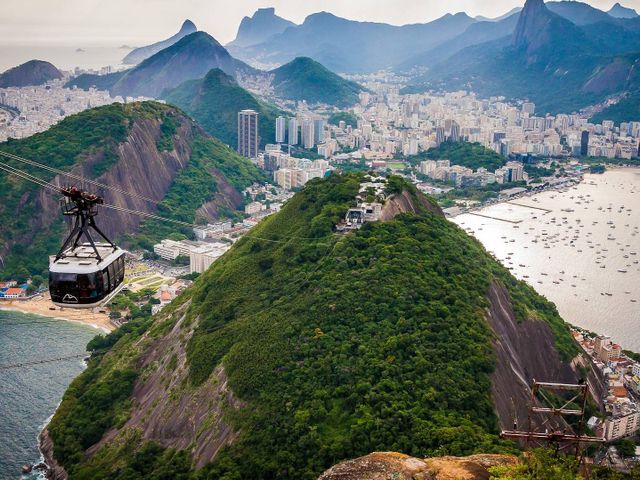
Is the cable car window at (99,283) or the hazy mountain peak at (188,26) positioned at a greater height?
the hazy mountain peak at (188,26)

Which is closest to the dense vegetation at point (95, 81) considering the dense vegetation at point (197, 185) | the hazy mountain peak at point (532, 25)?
the dense vegetation at point (197, 185)

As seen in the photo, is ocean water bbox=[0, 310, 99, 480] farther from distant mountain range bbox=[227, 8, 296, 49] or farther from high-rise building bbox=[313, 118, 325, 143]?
distant mountain range bbox=[227, 8, 296, 49]

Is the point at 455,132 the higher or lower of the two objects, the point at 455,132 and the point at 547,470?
the higher

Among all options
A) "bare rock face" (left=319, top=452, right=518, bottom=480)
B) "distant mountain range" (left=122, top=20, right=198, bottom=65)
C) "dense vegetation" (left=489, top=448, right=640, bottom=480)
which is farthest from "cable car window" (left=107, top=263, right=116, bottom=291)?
"distant mountain range" (left=122, top=20, right=198, bottom=65)

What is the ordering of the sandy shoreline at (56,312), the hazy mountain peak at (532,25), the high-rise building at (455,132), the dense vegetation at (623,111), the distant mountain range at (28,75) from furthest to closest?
1. the hazy mountain peak at (532,25)
2. the distant mountain range at (28,75)
3. the dense vegetation at (623,111)
4. the high-rise building at (455,132)
5. the sandy shoreline at (56,312)

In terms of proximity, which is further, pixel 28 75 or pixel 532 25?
pixel 532 25

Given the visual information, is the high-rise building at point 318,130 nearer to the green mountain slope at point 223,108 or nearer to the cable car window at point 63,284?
the green mountain slope at point 223,108

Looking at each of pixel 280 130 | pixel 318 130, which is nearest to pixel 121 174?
pixel 280 130

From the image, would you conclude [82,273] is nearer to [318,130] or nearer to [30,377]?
[30,377]

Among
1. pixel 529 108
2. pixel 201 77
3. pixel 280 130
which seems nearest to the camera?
pixel 280 130
